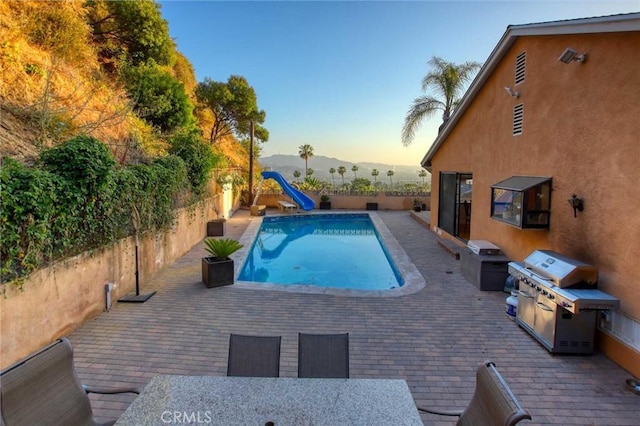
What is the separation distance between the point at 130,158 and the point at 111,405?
7.42 meters

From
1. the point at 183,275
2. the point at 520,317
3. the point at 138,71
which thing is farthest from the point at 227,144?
the point at 520,317

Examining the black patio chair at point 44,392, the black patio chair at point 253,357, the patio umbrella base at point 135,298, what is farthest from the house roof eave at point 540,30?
the patio umbrella base at point 135,298

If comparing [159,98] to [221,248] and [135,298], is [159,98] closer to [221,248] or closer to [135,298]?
[221,248]

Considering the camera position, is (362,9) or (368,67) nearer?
(362,9)

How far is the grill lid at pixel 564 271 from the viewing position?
4.46 m

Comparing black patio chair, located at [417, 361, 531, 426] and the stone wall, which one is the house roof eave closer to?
black patio chair, located at [417, 361, 531, 426]

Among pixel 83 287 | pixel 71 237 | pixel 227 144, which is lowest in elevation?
pixel 83 287

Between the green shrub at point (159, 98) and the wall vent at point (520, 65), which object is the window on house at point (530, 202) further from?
the green shrub at point (159, 98)

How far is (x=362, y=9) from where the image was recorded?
12367 mm

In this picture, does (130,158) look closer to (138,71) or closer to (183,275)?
(183,275)

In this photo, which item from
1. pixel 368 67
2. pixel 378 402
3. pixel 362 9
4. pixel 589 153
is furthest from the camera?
pixel 368 67

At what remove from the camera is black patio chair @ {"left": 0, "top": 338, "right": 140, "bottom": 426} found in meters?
2.08

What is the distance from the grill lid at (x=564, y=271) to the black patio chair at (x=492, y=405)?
9.67 feet

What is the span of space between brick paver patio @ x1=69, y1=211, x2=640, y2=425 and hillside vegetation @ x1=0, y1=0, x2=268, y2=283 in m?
1.54
